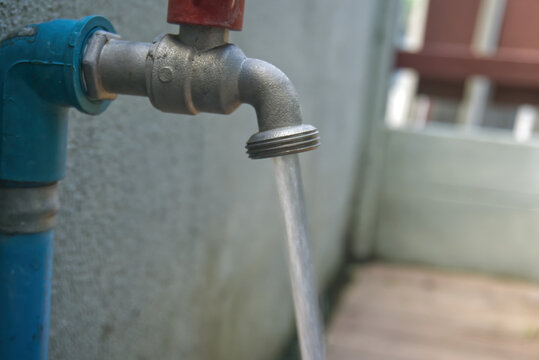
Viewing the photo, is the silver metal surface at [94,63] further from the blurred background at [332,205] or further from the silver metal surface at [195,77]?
the blurred background at [332,205]

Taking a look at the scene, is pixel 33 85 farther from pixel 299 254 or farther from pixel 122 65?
pixel 299 254

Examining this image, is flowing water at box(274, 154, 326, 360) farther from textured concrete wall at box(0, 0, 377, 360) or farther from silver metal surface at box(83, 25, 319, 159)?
Result: textured concrete wall at box(0, 0, 377, 360)

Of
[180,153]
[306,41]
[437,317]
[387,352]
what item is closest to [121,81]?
[180,153]

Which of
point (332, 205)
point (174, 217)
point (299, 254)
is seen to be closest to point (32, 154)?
point (299, 254)

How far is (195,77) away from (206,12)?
0.07 metres

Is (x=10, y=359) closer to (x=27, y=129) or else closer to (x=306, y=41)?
(x=27, y=129)

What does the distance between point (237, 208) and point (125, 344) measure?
1.93 ft

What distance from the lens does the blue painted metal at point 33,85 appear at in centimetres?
52

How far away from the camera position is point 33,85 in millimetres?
530

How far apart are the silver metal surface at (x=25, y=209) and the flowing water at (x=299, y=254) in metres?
0.24

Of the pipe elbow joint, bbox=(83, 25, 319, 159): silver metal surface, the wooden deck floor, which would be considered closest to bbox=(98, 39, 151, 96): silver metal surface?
bbox=(83, 25, 319, 159): silver metal surface

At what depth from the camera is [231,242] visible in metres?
1.43

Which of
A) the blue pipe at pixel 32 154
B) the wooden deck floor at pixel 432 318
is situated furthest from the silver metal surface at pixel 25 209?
the wooden deck floor at pixel 432 318

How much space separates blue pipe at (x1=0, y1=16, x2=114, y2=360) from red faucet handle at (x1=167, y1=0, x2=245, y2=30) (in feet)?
0.29
